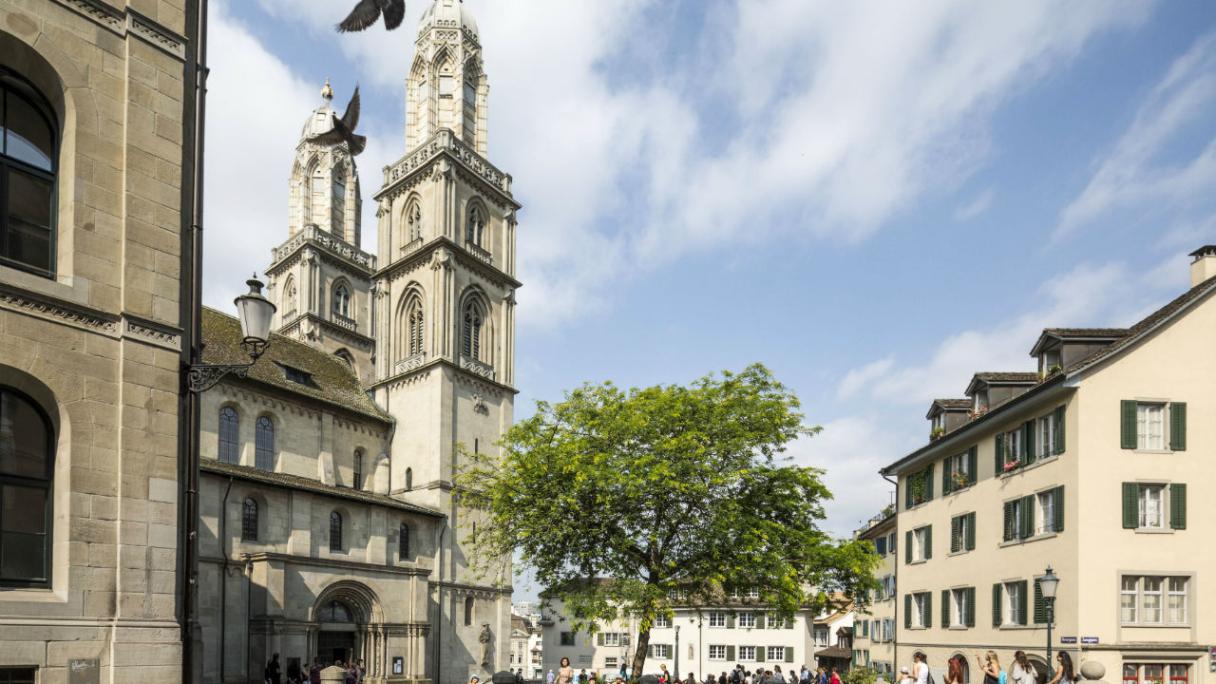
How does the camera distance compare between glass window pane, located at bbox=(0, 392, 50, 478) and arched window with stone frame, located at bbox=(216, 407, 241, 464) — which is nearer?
glass window pane, located at bbox=(0, 392, 50, 478)

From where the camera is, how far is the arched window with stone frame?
43938 millimetres

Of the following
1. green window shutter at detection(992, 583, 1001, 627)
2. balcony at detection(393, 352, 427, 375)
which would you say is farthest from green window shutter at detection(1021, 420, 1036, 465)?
balcony at detection(393, 352, 427, 375)

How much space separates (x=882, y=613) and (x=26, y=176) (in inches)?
1800

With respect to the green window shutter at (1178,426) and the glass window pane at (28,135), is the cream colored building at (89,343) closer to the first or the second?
the glass window pane at (28,135)

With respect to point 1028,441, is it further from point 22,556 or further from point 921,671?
point 22,556

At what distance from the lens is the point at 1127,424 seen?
2545 centimetres

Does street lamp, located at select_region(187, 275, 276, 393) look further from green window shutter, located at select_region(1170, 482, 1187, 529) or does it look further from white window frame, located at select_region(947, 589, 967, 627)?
white window frame, located at select_region(947, 589, 967, 627)

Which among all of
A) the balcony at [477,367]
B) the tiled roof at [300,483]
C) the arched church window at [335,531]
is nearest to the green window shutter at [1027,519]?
the tiled roof at [300,483]

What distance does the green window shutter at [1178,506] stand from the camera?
25.1 metres

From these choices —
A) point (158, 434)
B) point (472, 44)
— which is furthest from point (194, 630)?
point (472, 44)

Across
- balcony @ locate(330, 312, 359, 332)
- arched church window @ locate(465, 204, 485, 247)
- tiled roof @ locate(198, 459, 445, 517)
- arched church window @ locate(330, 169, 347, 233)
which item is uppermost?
arched church window @ locate(330, 169, 347, 233)

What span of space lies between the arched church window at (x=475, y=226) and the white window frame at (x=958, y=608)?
34.0 m

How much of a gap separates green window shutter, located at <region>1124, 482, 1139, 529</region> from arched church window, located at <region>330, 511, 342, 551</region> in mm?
32719

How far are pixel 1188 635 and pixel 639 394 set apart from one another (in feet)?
54.9
